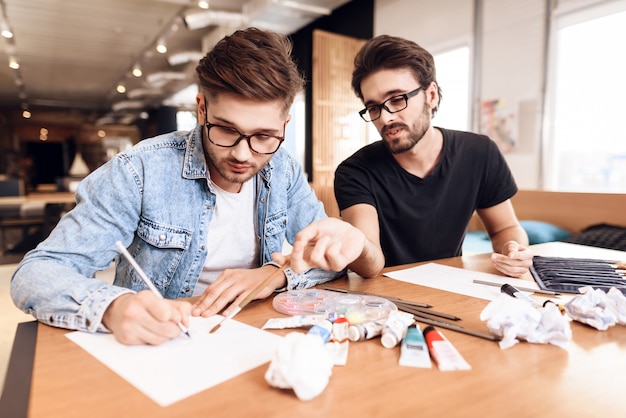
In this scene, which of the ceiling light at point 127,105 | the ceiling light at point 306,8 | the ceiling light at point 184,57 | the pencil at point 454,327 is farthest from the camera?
the ceiling light at point 127,105

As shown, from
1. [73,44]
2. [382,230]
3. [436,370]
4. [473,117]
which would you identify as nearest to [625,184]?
[473,117]

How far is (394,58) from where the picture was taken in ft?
5.55

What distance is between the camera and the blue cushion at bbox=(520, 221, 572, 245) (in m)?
3.07

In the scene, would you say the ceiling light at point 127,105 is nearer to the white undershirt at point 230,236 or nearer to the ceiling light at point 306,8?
the ceiling light at point 306,8

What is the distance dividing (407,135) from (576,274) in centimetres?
81

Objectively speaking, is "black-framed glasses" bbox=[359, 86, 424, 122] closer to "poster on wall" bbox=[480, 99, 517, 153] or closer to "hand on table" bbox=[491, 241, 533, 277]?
"hand on table" bbox=[491, 241, 533, 277]

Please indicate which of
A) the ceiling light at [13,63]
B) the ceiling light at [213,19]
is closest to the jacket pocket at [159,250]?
the ceiling light at [213,19]

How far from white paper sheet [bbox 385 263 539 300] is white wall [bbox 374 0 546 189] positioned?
3094 mm

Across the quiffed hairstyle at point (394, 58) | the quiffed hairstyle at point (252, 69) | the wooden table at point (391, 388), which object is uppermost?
the quiffed hairstyle at point (394, 58)

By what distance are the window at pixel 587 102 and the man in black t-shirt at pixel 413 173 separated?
2237 millimetres

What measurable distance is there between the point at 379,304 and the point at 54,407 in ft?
2.05

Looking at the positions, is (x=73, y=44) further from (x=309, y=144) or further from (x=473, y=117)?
(x=473, y=117)

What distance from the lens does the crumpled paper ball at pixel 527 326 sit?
0.77 m

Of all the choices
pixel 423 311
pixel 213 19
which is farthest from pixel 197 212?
pixel 213 19
